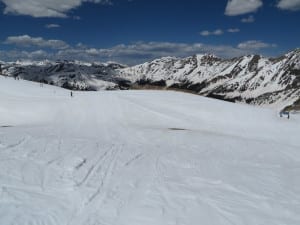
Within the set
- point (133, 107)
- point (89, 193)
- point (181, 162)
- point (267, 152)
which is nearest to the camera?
point (89, 193)

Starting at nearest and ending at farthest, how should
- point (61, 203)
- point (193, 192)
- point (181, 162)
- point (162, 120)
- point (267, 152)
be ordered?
point (61, 203), point (193, 192), point (181, 162), point (267, 152), point (162, 120)

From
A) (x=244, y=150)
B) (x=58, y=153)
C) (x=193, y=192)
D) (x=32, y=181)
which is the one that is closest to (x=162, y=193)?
(x=193, y=192)

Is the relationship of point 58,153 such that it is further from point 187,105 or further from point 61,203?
point 187,105

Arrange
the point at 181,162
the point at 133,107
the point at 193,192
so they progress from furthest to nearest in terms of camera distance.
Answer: the point at 133,107
the point at 181,162
the point at 193,192

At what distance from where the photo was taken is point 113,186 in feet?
46.9

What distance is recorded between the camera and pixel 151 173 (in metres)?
16.7

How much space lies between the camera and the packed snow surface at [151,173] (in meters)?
11.7

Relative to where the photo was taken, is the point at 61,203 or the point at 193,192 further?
the point at 193,192

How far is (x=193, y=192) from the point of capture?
1411 cm

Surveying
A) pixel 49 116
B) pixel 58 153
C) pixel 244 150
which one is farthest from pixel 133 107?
pixel 58 153

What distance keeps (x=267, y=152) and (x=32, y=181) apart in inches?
597

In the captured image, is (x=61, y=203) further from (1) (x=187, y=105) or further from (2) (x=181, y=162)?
(1) (x=187, y=105)

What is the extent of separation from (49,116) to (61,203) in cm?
2728

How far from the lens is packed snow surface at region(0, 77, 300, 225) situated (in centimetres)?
1170
